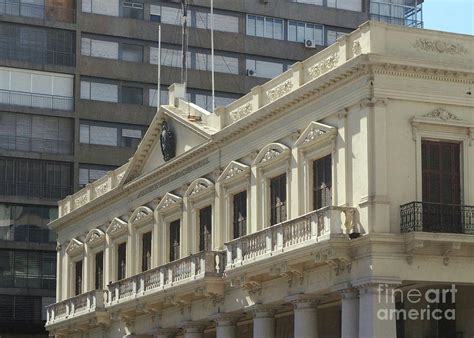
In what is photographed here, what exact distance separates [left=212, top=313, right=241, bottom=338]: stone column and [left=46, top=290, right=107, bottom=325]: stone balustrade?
32.5 feet

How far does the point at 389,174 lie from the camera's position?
32969 millimetres

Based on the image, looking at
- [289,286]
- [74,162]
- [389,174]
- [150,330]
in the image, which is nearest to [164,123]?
[150,330]

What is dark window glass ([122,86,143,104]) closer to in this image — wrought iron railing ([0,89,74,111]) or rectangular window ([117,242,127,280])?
wrought iron railing ([0,89,74,111])

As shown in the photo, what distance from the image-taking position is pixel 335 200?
34.5 meters

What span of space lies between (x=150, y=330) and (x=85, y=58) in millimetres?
25841

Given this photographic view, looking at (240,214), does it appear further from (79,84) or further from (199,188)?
(79,84)

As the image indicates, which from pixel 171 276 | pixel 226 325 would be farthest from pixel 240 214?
pixel 171 276

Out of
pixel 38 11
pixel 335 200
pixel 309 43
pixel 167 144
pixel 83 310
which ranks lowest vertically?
pixel 83 310

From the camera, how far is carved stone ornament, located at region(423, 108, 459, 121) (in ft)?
110

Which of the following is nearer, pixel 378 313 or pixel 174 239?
pixel 378 313

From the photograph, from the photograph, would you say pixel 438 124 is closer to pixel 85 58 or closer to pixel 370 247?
pixel 370 247

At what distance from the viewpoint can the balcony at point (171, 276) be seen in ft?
133

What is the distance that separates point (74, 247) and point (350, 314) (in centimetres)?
2387

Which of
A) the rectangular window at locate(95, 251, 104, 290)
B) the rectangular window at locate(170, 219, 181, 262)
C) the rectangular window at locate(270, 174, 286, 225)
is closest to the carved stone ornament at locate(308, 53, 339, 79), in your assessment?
the rectangular window at locate(270, 174, 286, 225)
